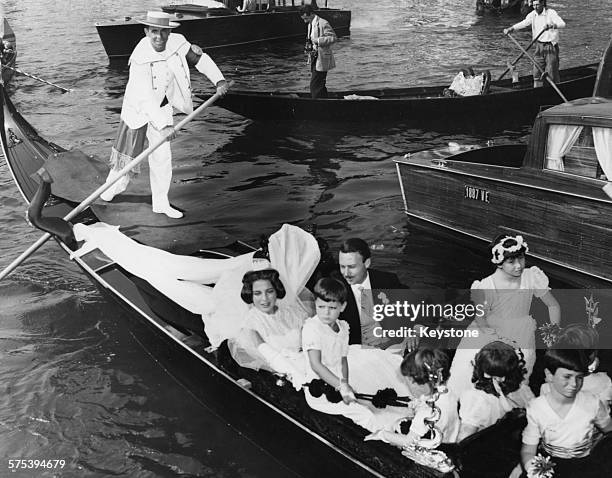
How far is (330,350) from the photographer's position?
13.5ft

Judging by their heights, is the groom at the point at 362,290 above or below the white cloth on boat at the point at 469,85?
below

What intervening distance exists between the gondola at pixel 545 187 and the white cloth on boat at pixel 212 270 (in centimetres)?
247

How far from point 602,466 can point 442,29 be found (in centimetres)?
1807

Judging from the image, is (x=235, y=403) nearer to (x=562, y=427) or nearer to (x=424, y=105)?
(x=562, y=427)

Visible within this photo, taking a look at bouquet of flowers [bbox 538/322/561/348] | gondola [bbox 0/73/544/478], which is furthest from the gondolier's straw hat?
bouquet of flowers [bbox 538/322/561/348]

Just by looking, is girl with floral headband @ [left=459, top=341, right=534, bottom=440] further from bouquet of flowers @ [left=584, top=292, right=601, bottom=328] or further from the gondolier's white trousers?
the gondolier's white trousers

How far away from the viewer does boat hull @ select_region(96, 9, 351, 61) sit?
54.4 ft

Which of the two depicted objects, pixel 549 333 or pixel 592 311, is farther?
pixel 592 311

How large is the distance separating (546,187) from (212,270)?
286 cm

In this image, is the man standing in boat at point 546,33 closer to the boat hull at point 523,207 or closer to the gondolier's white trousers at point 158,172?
the boat hull at point 523,207

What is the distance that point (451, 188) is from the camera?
712 centimetres

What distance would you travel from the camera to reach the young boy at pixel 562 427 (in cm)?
349

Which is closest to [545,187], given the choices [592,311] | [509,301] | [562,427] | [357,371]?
[592,311]

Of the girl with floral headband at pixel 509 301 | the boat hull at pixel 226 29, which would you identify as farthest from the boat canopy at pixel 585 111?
the boat hull at pixel 226 29
